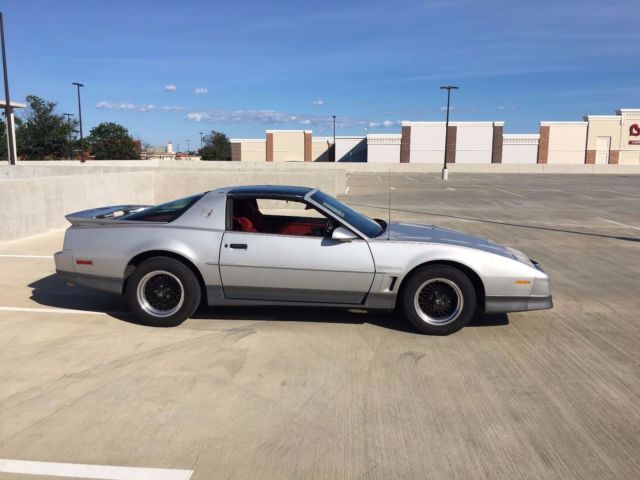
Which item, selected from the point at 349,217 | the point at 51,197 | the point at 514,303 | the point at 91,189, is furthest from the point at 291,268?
the point at 91,189

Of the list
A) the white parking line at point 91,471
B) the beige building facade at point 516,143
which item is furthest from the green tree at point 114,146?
the white parking line at point 91,471

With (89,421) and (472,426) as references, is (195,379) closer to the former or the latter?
(89,421)

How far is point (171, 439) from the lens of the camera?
3412mm

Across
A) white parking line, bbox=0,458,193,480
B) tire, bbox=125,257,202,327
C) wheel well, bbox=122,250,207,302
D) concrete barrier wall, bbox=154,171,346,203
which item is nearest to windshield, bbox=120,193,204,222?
wheel well, bbox=122,250,207,302

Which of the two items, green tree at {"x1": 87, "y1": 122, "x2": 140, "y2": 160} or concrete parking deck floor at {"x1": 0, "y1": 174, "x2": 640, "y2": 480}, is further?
green tree at {"x1": 87, "y1": 122, "x2": 140, "y2": 160}

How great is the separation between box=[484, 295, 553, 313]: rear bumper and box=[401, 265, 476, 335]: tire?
0.18 metres

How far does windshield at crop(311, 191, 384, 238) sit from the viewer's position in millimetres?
5503

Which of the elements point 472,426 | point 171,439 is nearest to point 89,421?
point 171,439

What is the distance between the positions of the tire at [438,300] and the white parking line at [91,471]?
280cm

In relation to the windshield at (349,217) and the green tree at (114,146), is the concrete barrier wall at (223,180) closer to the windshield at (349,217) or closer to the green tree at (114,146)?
the windshield at (349,217)

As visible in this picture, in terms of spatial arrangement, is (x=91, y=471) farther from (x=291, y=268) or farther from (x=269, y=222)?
(x=269, y=222)

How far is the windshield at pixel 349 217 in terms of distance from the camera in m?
5.50

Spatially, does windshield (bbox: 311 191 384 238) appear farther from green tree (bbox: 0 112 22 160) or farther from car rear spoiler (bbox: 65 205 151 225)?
green tree (bbox: 0 112 22 160)

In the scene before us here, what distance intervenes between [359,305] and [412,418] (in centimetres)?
176
